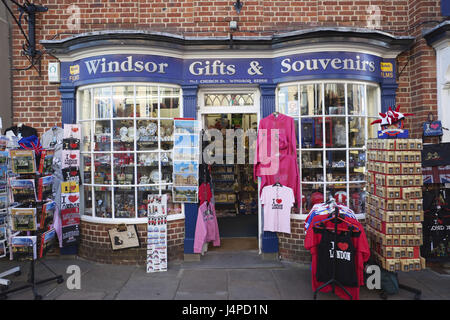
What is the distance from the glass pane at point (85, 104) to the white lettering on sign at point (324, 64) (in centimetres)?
354

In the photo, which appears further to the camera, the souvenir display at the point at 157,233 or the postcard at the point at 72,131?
the postcard at the point at 72,131

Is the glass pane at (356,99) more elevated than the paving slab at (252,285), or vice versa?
the glass pane at (356,99)

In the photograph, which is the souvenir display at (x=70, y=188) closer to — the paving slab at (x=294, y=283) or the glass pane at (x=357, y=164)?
the paving slab at (x=294, y=283)

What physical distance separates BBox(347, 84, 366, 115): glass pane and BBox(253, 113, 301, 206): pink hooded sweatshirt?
1102 mm

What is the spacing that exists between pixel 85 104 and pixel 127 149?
4.05 feet

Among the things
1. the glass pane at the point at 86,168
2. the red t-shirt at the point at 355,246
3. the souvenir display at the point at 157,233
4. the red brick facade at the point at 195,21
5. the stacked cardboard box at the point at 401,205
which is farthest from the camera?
the red brick facade at the point at 195,21

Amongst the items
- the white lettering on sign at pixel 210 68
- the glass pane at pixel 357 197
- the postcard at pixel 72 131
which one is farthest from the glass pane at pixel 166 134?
the glass pane at pixel 357 197

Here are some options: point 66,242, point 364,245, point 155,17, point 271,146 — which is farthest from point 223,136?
point 364,245

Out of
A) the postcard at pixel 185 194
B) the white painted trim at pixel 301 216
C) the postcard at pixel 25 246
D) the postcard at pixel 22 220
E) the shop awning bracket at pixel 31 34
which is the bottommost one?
the postcard at pixel 25 246

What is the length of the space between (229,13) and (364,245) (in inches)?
179

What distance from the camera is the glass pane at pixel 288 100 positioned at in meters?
5.66

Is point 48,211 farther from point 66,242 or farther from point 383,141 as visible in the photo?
point 383,141

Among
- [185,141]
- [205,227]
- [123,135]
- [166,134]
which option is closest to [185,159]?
[185,141]

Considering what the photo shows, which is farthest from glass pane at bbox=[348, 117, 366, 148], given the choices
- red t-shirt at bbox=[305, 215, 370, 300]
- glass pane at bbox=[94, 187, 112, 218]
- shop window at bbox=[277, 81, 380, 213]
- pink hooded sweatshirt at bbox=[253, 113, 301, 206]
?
glass pane at bbox=[94, 187, 112, 218]
